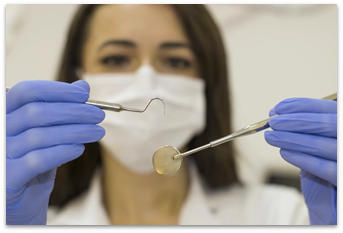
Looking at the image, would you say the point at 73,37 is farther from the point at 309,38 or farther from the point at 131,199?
the point at 309,38

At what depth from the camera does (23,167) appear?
0.75 metres

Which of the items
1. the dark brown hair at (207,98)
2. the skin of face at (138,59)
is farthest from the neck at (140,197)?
the dark brown hair at (207,98)

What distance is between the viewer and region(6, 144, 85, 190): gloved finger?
2.46ft

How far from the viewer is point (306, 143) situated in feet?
2.63

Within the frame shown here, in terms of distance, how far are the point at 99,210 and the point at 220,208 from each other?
2.41 ft

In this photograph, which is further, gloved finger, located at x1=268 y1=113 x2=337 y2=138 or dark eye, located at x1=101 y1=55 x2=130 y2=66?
dark eye, located at x1=101 y1=55 x2=130 y2=66

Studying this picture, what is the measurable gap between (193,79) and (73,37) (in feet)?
2.44

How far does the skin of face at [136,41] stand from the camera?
116 centimetres

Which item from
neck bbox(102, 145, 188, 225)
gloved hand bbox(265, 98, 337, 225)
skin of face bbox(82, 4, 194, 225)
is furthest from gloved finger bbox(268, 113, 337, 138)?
neck bbox(102, 145, 188, 225)

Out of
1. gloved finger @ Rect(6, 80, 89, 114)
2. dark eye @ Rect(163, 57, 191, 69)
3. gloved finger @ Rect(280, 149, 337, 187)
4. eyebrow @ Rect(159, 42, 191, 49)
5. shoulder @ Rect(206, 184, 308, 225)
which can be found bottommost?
shoulder @ Rect(206, 184, 308, 225)

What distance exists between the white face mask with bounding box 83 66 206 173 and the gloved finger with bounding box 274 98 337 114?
50 centimetres

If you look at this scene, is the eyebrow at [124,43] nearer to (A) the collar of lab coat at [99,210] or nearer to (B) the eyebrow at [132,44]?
(B) the eyebrow at [132,44]

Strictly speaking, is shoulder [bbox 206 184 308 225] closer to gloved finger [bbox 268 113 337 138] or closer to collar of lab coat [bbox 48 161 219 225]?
collar of lab coat [bbox 48 161 219 225]
